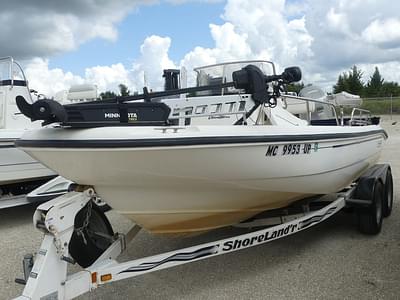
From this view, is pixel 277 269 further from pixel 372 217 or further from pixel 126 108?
pixel 126 108

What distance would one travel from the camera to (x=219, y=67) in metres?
5.11

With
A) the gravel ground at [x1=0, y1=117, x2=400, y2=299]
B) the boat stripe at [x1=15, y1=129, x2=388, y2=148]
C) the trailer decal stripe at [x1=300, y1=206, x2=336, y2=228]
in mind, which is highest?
the boat stripe at [x1=15, y1=129, x2=388, y2=148]

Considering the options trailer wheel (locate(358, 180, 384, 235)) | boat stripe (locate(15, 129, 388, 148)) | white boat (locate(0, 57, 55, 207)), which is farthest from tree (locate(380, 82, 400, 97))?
boat stripe (locate(15, 129, 388, 148))

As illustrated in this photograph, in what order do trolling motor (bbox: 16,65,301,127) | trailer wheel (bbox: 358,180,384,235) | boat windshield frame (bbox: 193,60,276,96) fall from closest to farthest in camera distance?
trolling motor (bbox: 16,65,301,127) → trailer wheel (bbox: 358,180,384,235) → boat windshield frame (bbox: 193,60,276,96)

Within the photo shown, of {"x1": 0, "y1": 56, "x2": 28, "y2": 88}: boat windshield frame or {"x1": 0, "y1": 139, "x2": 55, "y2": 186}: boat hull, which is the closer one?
{"x1": 0, "y1": 139, "x2": 55, "y2": 186}: boat hull

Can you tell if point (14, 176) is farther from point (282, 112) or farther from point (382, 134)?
point (382, 134)

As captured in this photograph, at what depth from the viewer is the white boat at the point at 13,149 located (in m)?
5.59

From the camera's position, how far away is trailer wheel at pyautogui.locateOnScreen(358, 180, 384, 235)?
448 centimetres

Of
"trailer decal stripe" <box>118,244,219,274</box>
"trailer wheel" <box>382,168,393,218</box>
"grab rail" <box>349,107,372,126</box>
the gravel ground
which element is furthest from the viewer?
"grab rail" <box>349,107,372,126</box>

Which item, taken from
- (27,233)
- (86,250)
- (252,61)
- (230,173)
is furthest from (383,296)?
(27,233)

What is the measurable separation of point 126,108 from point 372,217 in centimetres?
284

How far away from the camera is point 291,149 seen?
344 cm

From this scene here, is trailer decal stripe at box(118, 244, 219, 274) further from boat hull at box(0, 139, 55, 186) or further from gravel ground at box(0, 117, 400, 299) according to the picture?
boat hull at box(0, 139, 55, 186)

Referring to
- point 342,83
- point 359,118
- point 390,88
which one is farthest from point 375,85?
point 359,118
